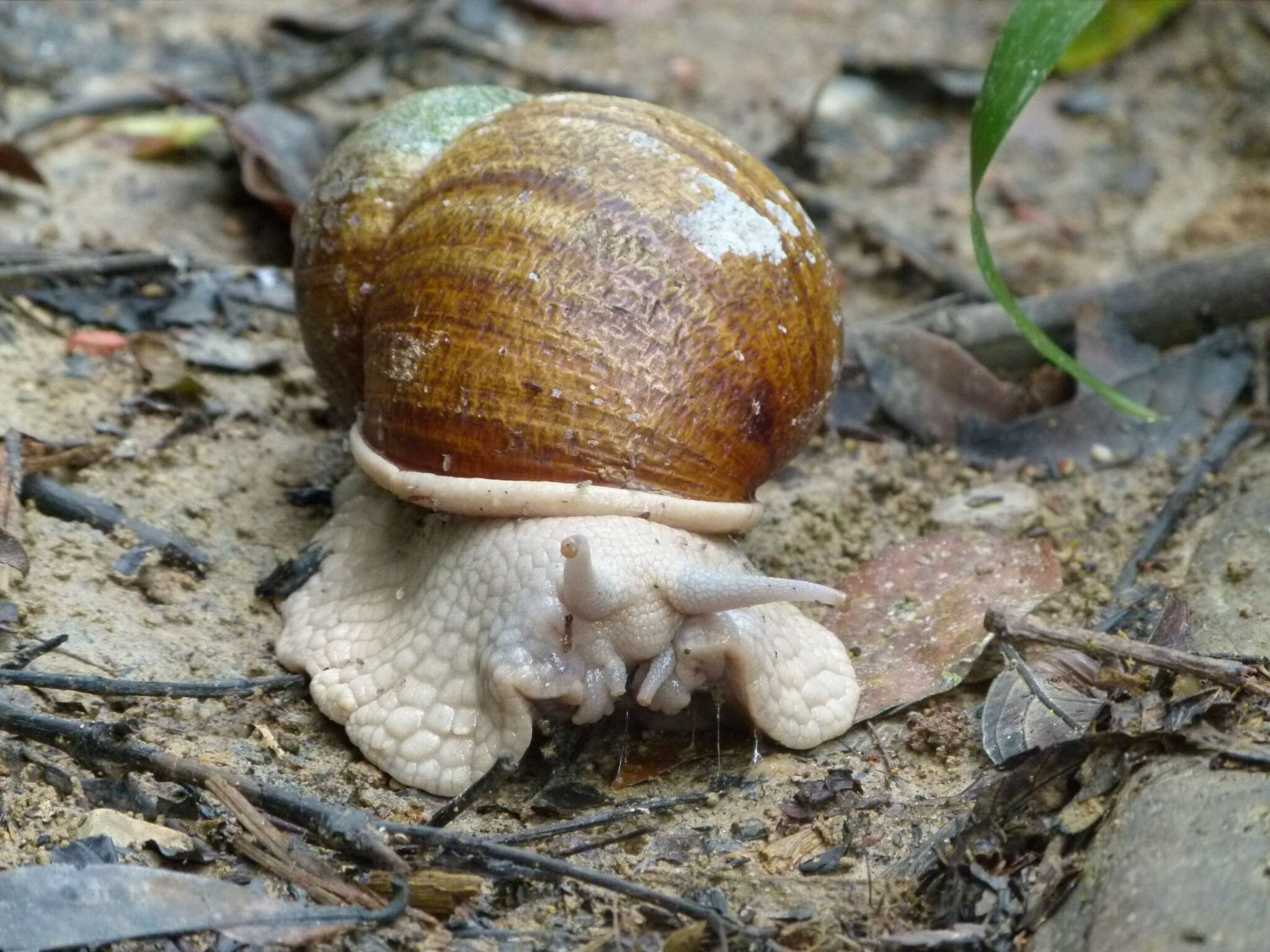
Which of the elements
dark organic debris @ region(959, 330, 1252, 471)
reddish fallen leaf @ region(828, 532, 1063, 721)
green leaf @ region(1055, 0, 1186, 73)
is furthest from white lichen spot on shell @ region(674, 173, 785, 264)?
green leaf @ region(1055, 0, 1186, 73)

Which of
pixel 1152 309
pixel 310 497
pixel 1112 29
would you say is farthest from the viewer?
pixel 1112 29

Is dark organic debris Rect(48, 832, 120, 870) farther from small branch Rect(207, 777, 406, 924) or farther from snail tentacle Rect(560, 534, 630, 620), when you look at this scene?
snail tentacle Rect(560, 534, 630, 620)

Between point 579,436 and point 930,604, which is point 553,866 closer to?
point 579,436

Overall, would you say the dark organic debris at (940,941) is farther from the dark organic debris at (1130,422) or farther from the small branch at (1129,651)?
the dark organic debris at (1130,422)

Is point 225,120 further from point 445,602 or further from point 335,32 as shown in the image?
point 445,602

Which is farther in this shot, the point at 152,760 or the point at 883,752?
the point at 883,752

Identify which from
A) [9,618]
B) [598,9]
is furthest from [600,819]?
[598,9]
